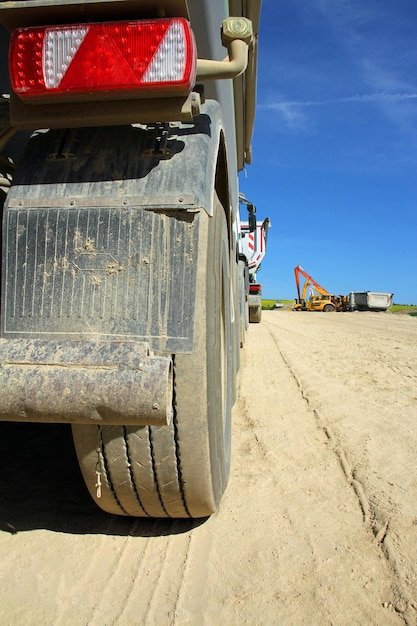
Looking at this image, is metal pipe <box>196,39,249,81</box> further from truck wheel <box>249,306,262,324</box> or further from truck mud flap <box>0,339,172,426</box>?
truck wheel <box>249,306,262,324</box>

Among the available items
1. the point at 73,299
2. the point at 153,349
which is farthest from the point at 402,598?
the point at 73,299

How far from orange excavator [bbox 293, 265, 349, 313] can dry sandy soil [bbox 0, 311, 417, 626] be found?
36553 mm

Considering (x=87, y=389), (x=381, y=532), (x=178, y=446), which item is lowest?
(x=381, y=532)

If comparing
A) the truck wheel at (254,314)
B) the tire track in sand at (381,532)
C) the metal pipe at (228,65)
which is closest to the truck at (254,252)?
the truck wheel at (254,314)

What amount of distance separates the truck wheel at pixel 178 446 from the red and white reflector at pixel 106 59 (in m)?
0.39

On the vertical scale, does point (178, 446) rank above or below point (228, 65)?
below

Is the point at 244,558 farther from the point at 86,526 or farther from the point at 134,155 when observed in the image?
the point at 134,155

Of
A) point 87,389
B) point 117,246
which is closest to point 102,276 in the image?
point 117,246

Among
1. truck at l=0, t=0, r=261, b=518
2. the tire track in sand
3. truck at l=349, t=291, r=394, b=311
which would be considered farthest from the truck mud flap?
truck at l=349, t=291, r=394, b=311

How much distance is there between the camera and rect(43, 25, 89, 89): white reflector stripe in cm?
122

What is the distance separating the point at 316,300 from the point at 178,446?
39611mm

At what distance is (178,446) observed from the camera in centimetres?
Result: 146

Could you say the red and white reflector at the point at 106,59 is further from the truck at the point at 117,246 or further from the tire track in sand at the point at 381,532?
the tire track in sand at the point at 381,532

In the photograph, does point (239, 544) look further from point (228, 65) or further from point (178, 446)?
point (228, 65)
